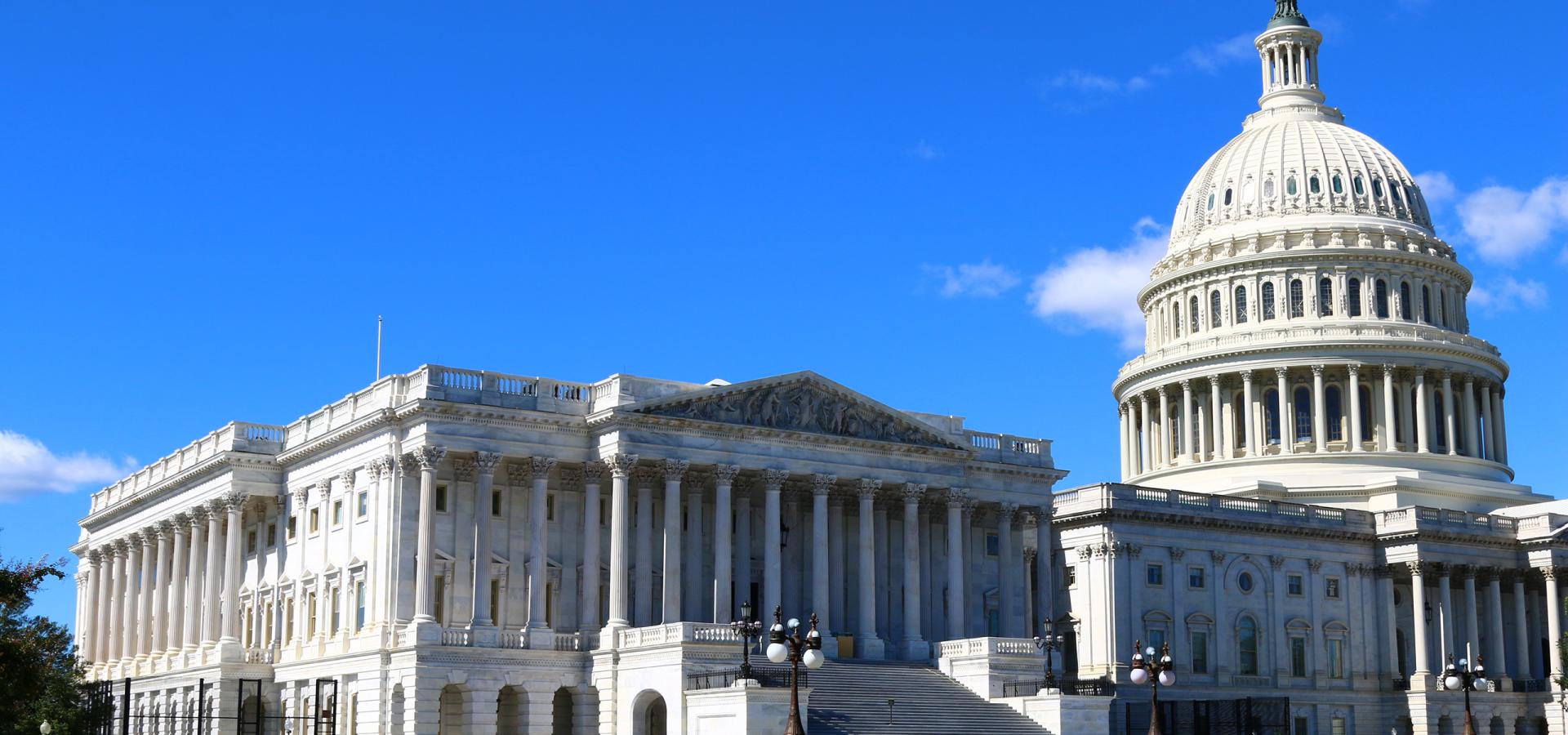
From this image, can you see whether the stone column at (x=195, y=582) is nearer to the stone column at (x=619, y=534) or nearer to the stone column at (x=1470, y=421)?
the stone column at (x=619, y=534)

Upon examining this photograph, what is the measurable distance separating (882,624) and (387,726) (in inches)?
880

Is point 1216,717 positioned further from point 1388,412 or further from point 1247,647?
point 1388,412

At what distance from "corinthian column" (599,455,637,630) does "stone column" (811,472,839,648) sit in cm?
819

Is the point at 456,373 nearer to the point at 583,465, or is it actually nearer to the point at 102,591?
the point at 583,465

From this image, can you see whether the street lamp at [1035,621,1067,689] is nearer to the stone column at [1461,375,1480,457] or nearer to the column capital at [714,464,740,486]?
the column capital at [714,464,740,486]

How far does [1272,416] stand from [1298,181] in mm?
15360

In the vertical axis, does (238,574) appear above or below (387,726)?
above

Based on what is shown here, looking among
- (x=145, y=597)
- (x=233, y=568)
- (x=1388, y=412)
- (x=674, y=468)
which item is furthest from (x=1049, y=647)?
(x=145, y=597)

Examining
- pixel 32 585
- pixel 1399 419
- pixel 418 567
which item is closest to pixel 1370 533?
pixel 1399 419

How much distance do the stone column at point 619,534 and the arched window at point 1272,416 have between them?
182 feet

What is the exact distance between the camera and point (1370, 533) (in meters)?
107

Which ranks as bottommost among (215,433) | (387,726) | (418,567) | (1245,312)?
(387,726)

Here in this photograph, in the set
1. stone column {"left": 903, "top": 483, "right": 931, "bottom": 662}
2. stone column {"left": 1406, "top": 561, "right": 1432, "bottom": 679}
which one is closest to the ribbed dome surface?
stone column {"left": 1406, "top": 561, "right": 1432, "bottom": 679}

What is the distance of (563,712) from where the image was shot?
7750 cm
